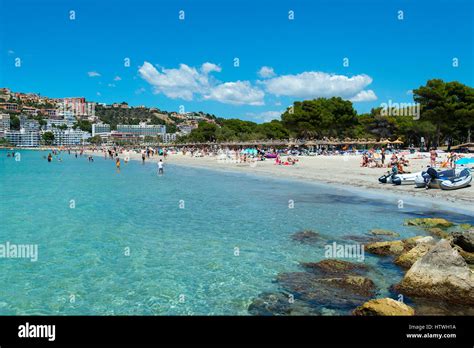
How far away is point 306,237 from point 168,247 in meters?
4.09

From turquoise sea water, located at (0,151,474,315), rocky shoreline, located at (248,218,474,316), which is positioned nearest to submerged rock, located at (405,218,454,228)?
turquoise sea water, located at (0,151,474,315)

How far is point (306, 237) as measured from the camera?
11.6 m

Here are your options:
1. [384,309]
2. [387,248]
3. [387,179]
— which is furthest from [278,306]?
[387,179]

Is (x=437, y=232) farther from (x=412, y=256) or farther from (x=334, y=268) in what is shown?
(x=334, y=268)

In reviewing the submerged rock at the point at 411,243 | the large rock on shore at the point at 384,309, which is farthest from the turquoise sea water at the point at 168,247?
the large rock on shore at the point at 384,309

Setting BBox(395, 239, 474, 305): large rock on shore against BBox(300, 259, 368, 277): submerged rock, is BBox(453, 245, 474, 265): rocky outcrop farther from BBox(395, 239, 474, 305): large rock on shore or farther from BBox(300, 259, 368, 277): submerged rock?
BBox(300, 259, 368, 277): submerged rock

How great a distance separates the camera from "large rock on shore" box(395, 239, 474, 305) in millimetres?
6512

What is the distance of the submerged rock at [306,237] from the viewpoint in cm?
1109

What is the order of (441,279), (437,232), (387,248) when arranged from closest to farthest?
(441,279) → (387,248) → (437,232)

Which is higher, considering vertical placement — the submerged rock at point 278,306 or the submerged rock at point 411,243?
the submerged rock at point 411,243

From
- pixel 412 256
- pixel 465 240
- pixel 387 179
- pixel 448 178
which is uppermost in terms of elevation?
pixel 448 178

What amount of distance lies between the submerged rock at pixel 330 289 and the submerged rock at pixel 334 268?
0.34 m

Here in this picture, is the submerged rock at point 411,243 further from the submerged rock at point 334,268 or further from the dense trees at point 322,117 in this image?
the dense trees at point 322,117
